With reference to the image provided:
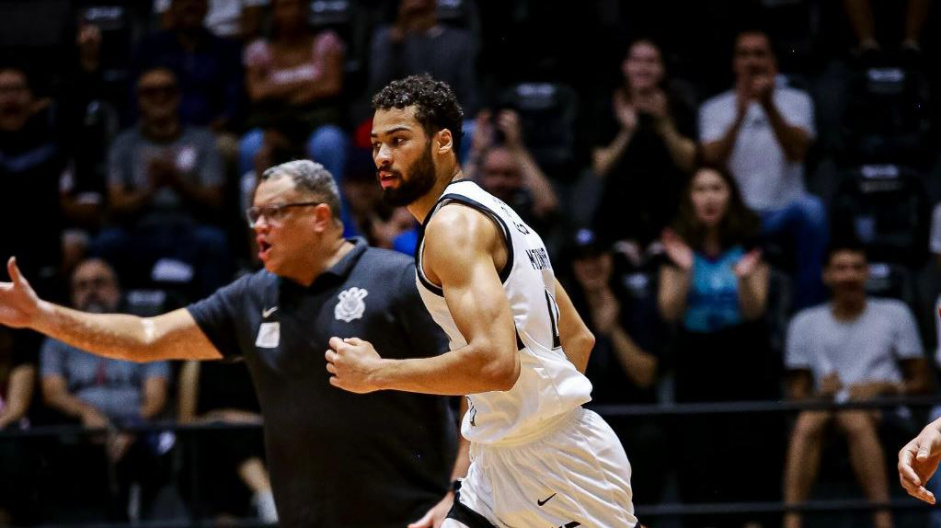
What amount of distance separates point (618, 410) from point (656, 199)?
1820 mm

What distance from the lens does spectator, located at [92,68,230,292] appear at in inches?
327

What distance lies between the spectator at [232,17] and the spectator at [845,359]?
4.34 metres

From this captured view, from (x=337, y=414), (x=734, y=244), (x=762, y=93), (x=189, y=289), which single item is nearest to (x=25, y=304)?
(x=337, y=414)

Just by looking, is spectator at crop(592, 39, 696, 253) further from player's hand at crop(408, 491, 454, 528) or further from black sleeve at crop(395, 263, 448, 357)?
player's hand at crop(408, 491, 454, 528)

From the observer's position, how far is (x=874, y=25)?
877cm

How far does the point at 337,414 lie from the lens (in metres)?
4.76

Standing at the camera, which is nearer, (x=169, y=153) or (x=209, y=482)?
(x=209, y=482)

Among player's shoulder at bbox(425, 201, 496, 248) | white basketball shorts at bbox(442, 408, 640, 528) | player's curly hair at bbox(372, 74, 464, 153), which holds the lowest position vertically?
white basketball shorts at bbox(442, 408, 640, 528)

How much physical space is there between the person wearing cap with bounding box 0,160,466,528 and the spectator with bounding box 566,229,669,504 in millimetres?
2296

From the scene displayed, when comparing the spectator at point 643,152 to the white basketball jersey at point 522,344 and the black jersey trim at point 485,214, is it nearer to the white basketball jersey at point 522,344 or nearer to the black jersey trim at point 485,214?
the white basketball jersey at point 522,344

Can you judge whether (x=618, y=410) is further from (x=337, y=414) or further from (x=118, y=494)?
(x=118, y=494)

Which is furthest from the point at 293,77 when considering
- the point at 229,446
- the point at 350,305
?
the point at 350,305

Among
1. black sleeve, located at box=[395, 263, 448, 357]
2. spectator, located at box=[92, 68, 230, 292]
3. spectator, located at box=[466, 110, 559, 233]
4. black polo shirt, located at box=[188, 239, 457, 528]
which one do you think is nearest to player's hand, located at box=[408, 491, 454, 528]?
black polo shirt, located at box=[188, 239, 457, 528]

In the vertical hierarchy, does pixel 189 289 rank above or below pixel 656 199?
below
